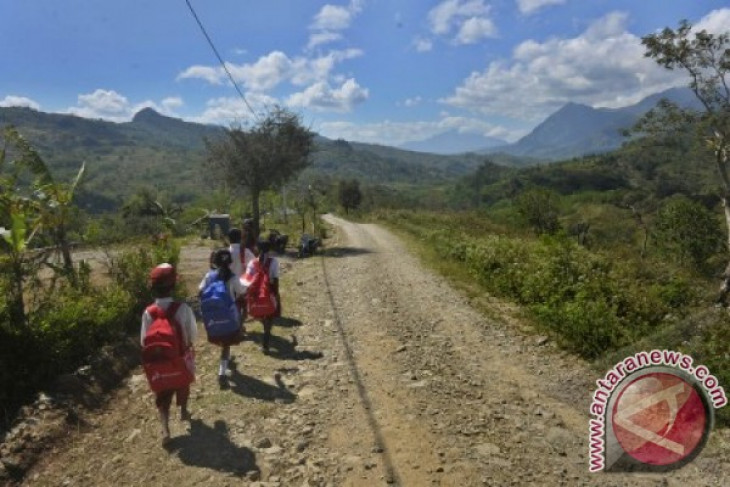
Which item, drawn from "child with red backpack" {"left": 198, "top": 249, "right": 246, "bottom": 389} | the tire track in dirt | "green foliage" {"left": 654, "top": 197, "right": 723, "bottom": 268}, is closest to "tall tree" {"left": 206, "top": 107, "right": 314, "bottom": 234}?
the tire track in dirt

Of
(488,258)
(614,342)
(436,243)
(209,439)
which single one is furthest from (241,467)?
(436,243)

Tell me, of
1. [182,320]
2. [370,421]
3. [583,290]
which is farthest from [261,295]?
[583,290]

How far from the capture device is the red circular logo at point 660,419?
434 cm

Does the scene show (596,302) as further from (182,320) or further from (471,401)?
(182,320)

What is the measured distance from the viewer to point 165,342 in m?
5.02

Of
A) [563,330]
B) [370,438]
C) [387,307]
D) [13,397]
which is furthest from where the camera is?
[387,307]

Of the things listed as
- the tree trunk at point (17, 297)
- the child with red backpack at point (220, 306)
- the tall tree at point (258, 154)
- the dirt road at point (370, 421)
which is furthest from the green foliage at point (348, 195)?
the child with red backpack at point (220, 306)

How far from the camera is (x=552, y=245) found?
13609 mm

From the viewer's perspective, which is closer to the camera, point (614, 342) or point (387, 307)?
point (614, 342)

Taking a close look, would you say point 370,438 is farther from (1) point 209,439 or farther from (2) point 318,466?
(1) point 209,439

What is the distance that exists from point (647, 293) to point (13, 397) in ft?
33.6

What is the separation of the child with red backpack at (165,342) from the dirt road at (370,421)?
0.66 m

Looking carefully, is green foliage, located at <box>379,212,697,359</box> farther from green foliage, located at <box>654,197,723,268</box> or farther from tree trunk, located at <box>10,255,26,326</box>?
green foliage, located at <box>654,197,723,268</box>

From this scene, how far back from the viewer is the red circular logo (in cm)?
434
